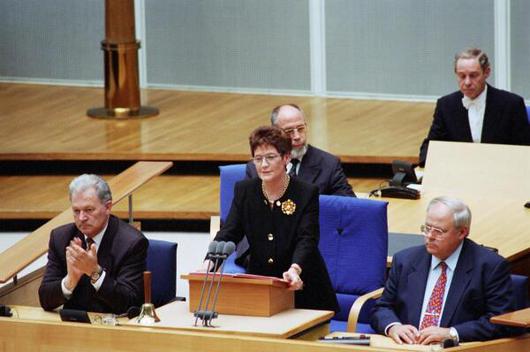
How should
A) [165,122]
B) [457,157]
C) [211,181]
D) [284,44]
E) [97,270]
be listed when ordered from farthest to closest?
[284,44]
[165,122]
[211,181]
[457,157]
[97,270]

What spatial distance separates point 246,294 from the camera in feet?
16.4

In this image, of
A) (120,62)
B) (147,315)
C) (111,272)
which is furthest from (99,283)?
(120,62)

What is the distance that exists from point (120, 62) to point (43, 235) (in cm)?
452

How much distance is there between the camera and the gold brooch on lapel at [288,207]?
5.51m

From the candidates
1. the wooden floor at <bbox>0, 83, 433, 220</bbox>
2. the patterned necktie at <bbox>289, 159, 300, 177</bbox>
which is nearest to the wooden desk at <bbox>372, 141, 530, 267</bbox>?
the patterned necktie at <bbox>289, 159, 300, 177</bbox>

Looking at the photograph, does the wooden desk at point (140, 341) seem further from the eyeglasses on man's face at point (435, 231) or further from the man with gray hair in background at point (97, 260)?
the eyeglasses on man's face at point (435, 231)

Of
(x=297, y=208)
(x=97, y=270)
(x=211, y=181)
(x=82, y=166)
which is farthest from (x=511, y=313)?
(x=82, y=166)

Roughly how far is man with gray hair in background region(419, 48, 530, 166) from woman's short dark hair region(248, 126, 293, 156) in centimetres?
233

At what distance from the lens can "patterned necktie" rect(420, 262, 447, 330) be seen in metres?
5.29

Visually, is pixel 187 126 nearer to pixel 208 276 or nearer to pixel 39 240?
pixel 39 240

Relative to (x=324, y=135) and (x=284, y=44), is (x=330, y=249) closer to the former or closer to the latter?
(x=324, y=135)

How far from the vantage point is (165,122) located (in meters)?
10.5

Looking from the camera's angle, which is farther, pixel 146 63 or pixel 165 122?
pixel 146 63

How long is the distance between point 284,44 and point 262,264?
6.03 m
